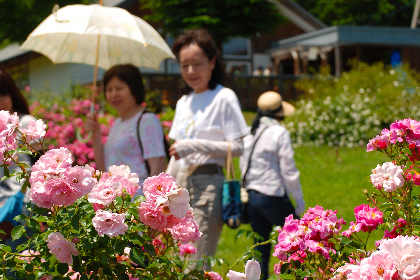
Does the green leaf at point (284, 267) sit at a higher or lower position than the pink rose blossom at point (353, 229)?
lower

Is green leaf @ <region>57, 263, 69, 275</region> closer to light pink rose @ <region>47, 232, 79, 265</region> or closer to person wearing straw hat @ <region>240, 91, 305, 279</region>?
light pink rose @ <region>47, 232, 79, 265</region>

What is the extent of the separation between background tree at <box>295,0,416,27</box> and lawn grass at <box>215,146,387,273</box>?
119ft

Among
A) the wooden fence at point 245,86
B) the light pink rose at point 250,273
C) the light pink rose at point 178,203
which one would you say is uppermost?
the light pink rose at point 178,203

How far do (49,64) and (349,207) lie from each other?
1785cm

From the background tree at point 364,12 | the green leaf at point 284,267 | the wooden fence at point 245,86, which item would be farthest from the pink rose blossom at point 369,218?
the background tree at point 364,12

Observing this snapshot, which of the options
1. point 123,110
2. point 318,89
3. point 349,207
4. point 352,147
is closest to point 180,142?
point 123,110

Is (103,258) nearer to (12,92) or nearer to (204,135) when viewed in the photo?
(204,135)

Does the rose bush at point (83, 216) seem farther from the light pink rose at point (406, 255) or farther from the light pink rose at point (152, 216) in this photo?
the light pink rose at point (406, 255)

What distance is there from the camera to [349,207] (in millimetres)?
7016

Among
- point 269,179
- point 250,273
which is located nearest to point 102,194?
point 250,273

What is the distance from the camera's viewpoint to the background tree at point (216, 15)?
69.7ft

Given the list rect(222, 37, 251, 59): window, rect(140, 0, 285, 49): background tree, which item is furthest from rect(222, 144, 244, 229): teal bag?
rect(222, 37, 251, 59): window

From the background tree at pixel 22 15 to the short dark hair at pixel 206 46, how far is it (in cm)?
1487

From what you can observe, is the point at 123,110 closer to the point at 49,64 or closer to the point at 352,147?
the point at 352,147
